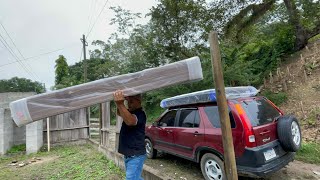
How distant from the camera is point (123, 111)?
111 inches

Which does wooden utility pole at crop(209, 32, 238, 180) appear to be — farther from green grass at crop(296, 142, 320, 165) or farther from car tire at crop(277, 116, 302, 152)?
green grass at crop(296, 142, 320, 165)

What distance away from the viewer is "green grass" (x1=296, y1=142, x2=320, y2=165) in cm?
562

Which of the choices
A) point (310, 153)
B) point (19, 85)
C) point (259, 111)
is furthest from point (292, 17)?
point (19, 85)

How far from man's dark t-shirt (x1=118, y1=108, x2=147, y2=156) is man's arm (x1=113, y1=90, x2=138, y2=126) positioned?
0.52 feet

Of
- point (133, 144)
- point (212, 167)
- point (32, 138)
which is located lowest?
point (212, 167)

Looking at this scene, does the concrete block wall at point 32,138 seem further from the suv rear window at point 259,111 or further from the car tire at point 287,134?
the car tire at point 287,134

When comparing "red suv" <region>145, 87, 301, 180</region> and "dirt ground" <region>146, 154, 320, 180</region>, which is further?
"dirt ground" <region>146, 154, 320, 180</region>

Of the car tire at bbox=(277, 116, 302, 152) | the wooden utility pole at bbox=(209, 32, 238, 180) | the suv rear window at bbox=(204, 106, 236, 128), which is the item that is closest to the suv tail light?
the suv rear window at bbox=(204, 106, 236, 128)

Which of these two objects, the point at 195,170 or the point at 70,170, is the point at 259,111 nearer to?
the point at 195,170

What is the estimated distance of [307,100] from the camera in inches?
412

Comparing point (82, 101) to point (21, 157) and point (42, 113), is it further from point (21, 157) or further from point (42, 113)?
point (21, 157)

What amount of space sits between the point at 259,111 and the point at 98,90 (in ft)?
10.2

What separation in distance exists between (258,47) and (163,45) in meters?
6.64

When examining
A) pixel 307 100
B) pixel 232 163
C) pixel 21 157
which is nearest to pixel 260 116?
pixel 232 163
